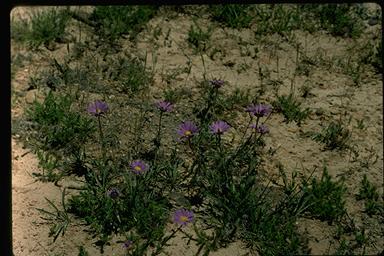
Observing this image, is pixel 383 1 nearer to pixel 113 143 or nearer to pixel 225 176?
pixel 225 176

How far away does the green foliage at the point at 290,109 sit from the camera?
3725mm

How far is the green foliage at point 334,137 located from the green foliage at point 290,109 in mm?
186

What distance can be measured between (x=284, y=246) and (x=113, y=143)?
4.29 feet

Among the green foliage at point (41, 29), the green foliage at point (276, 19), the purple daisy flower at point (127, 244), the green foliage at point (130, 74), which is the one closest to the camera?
the purple daisy flower at point (127, 244)

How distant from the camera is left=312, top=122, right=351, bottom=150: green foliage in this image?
3.52 meters

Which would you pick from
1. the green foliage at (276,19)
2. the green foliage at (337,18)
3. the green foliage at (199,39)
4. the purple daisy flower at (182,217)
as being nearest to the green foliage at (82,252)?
the purple daisy flower at (182,217)

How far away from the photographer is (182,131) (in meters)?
3.03

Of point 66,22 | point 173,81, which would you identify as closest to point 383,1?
point 173,81

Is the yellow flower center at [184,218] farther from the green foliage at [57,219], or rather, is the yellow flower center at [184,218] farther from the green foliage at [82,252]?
the green foliage at [57,219]

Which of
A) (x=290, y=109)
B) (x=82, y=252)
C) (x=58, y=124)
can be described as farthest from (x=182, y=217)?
(x=290, y=109)

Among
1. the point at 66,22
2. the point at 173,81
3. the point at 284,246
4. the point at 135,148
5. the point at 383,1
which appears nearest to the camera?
the point at 383,1

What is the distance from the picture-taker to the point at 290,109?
3768 millimetres

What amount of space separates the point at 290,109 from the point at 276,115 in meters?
0.11

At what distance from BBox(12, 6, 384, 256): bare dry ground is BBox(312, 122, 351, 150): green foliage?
52mm
